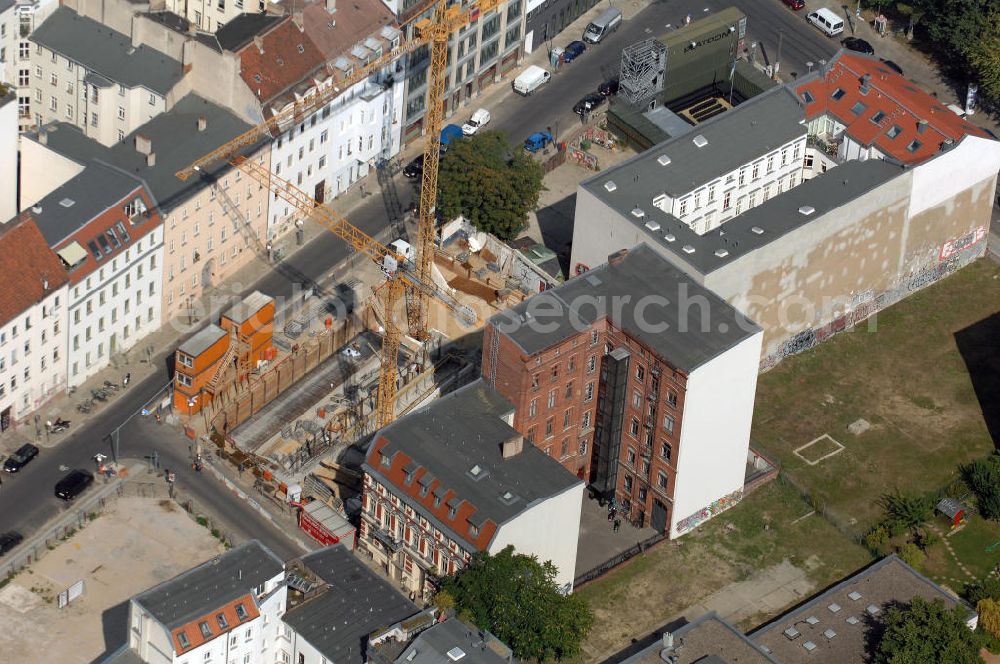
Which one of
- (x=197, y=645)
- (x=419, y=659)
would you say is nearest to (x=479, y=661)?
(x=419, y=659)

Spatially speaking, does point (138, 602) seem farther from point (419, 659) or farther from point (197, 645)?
point (419, 659)

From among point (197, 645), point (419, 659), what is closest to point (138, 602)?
point (197, 645)

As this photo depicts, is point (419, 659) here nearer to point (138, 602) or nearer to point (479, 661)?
point (479, 661)

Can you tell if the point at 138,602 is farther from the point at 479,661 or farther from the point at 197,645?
the point at 479,661
